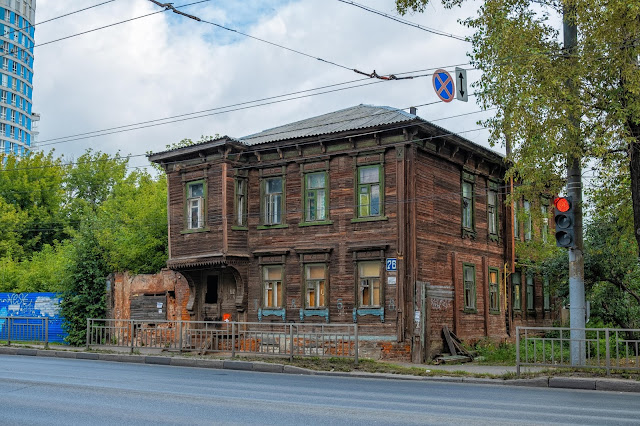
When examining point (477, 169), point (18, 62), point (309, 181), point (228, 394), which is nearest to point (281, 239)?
point (309, 181)

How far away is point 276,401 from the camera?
1204 centimetres

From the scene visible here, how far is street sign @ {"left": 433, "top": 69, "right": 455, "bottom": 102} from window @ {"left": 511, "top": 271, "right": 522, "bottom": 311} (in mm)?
15866

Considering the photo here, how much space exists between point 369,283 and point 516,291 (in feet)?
33.4

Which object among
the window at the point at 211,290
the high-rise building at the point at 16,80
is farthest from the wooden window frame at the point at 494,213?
the high-rise building at the point at 16,80

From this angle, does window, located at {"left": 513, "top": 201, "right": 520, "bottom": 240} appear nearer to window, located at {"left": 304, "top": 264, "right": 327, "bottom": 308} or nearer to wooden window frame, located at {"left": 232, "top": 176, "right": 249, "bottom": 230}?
window, located at {"left": 304, "top": 264, "right": 327, "bottom": 308}

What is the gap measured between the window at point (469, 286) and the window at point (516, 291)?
436 cm

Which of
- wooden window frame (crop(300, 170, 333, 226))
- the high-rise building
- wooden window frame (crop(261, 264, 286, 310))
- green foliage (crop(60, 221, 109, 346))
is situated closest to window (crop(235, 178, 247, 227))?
wooden window frame (crop(261, 264, 286, 310))

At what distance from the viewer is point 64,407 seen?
1105 centimetres

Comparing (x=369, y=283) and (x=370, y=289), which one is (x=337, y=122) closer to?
(x=369, y=283)

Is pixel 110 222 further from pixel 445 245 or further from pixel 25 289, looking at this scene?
pixel 445 245

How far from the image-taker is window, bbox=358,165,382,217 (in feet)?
83.5

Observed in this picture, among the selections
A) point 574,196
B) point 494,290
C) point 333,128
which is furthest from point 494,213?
point 574,196

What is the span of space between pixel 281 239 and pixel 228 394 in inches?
571

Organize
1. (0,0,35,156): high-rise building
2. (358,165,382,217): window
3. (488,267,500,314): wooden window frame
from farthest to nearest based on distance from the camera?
(0,0,35,156): high-rise building → (488,267,500,314): wooden window frame → (358,165,382,217): window
